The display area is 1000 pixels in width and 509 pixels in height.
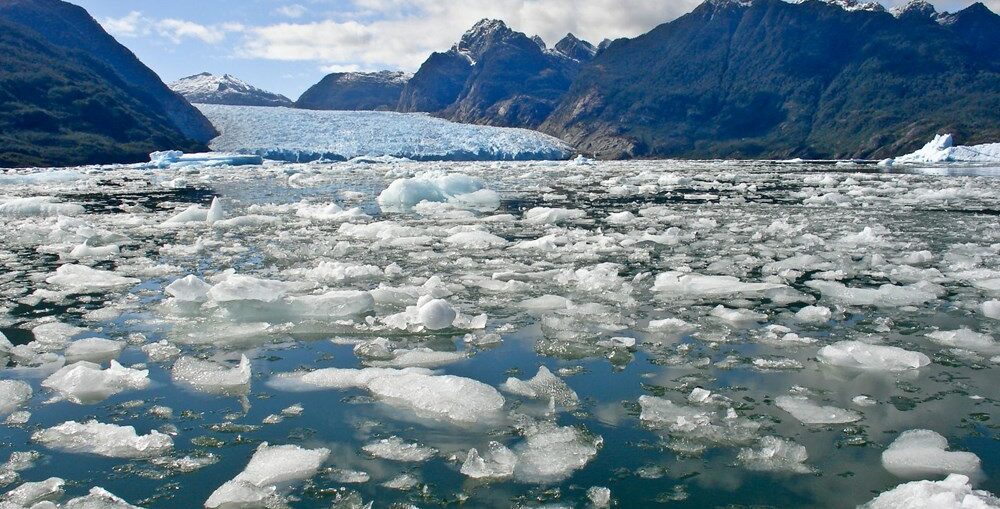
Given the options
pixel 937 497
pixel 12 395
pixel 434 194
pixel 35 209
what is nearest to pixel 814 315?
pixel 937 497

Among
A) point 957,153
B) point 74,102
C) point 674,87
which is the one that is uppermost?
point 674,87

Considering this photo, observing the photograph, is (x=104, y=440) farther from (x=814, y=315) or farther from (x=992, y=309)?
(x=992, y=309)

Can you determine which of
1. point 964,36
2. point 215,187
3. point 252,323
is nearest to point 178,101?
point 215,187

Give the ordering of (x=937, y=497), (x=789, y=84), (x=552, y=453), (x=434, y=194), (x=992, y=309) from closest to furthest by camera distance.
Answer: (x=937, y=497)
(x=552, y=453)
(x=992, y=309)
(x=434, y=194)
(x=789, y=84)

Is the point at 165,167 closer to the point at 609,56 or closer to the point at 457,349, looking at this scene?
the point at 457,349

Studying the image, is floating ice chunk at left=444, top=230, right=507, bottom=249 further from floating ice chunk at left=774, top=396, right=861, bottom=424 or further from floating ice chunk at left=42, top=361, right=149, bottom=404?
floating ice chunk at left=774, top=396, right=861, bottom=424

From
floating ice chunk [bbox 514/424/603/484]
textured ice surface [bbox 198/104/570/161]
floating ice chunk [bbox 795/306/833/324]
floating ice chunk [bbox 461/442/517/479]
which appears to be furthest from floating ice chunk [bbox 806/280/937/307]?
textured ice surface [bbox 198/104/570/161]

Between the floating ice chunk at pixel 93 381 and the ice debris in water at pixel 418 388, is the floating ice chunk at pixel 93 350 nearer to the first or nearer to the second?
the floating ice chunk at pixel 93 381

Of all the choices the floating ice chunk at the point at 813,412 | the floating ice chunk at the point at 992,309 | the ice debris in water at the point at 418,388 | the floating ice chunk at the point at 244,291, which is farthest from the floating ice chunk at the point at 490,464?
the floating ice chunk at the point at 992,309
